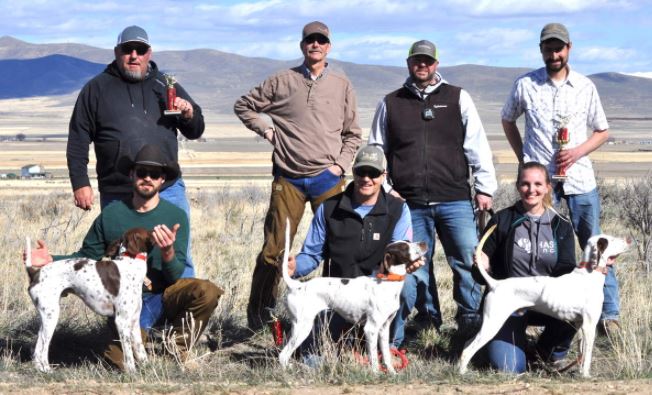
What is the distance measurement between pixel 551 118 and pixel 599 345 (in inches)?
65.4

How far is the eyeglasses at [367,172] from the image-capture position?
22.5 ft

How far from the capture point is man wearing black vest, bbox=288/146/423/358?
698cm

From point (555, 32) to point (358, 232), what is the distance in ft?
6.60

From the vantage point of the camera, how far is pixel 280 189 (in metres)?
7.95

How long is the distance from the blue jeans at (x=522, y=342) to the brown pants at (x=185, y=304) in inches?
74.2

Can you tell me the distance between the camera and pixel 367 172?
22.5 ft

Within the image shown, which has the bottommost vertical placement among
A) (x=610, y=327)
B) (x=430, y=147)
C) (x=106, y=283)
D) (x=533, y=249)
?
(x=610, y=327)

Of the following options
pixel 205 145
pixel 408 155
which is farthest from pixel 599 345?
pixel 205 145

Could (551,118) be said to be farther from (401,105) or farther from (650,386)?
(650,386)

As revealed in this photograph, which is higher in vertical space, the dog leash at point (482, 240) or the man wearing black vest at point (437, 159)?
the man wearing black vest at point (437, 159)

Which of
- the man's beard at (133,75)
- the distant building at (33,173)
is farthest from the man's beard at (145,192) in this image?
the distant building at (33,173)

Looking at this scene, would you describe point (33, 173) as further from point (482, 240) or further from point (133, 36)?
point (482, 240)

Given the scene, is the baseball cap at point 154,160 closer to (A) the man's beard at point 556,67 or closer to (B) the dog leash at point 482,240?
(B) the dog leash at point 482,240

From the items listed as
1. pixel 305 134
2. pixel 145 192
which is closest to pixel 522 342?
pixel 305 134
